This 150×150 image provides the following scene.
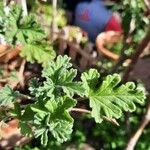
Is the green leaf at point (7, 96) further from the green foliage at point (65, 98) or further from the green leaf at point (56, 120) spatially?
the green leaf at point (56, 120)

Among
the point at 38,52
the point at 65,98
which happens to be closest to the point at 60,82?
the point at 65,98

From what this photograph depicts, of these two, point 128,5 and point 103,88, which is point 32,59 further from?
point 128,5

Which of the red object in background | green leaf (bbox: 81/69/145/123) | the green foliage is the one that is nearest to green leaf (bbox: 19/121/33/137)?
the green foliage

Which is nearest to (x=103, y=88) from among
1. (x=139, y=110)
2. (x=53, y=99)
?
(x=53, y=99)

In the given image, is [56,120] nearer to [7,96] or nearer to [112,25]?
[7,96]

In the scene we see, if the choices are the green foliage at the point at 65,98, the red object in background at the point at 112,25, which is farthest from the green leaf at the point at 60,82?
the red object in background at the point at 112,25

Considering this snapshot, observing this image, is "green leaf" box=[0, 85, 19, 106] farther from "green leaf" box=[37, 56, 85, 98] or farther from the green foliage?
"green leaf" box=[37, 56, 85, 98]
